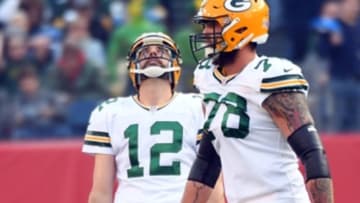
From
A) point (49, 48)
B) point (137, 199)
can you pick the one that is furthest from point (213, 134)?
point (49, 48)

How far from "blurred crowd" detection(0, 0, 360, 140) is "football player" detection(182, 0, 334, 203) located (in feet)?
18.0

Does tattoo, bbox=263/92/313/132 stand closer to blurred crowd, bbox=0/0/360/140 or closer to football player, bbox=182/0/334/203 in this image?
football player, bbox=182/0/334/203

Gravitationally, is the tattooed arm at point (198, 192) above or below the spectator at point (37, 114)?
below

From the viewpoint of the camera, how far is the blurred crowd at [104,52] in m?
10.6

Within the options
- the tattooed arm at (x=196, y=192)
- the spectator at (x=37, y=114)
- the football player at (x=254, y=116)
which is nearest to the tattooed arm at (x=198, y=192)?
the tattooed arm at (x=196, y=192)

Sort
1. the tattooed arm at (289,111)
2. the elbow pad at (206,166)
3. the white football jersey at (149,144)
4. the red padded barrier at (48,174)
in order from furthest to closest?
the red padded barrier at (48,174)
the white football jersey at (149,144)
the elbow pad at (206,166)
the tattooed arm at (289,111)

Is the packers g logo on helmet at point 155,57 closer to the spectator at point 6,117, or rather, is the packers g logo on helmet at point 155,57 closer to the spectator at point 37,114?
the spectator at point 37,114

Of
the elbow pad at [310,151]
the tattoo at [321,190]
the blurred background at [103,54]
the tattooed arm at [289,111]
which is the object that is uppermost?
the blurred background at [103,54]

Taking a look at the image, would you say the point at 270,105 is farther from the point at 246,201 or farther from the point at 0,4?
the point at 0,4

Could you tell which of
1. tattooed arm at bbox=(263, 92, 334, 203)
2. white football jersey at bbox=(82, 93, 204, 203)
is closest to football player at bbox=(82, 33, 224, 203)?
white football jersey at bbox=(82, 93, 204, 203)

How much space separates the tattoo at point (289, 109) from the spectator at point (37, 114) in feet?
19.6

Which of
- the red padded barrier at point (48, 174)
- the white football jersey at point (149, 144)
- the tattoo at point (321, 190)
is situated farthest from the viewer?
the red padded barrier at point (48, 174)

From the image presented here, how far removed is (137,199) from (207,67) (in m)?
1.17

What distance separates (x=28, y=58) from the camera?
1122 centimetres
